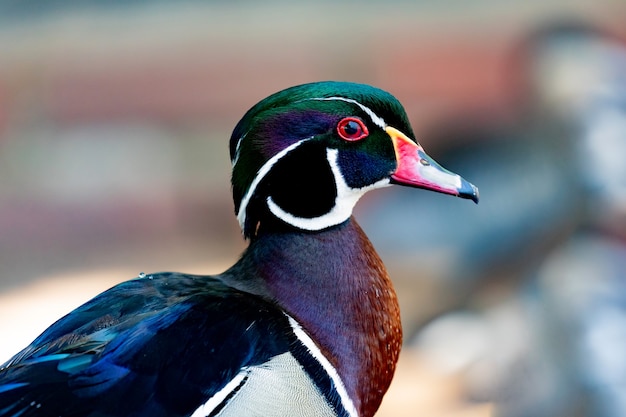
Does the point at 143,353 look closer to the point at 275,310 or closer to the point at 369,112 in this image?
the point at 275,310

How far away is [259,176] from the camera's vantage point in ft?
2.93

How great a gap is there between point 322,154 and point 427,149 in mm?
1547

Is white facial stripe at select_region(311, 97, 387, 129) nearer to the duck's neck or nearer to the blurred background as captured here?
the duck's neck

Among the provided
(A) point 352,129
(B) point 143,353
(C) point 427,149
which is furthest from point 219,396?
(C) point 427,149

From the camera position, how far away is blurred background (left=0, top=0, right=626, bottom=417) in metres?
1.70

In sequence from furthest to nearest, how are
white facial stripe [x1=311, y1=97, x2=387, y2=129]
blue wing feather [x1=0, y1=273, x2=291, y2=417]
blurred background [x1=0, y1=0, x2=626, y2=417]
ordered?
blurred background [x1=0, y1=0, x2=626, y2=417], white facial stripe [x1=311, y1=97, x2=387, y2=129], blue wing feather [x1=0, y1=273, x2=291, y2=417]

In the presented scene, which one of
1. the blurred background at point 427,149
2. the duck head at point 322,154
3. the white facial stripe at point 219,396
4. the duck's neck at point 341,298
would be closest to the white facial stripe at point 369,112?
the duck head at point 322,154

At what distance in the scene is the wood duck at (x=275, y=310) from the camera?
77 centimetres

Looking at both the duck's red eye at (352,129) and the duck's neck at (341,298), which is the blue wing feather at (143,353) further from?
the duck's red eye at (352,129)

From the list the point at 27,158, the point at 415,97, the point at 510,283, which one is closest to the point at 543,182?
the point at 510,283

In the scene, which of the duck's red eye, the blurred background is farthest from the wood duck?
the blurred background

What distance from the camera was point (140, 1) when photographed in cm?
276

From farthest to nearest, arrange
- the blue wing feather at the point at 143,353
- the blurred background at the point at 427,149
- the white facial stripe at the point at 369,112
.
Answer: the blurred background at the point at 427,149, the white facial stripe at the point at 369,112, the blue wing feather at the point at 143,353

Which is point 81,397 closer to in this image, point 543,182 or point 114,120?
point 543,182
